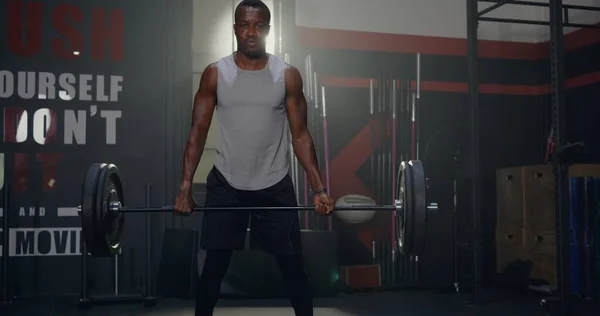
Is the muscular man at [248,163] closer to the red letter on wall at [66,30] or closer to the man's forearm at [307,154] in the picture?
the man's forearm at [307,154]

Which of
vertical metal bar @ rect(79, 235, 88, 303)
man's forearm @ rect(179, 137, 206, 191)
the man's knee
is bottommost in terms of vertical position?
vertical metal bar @ rect(79, 235, 88, 303)

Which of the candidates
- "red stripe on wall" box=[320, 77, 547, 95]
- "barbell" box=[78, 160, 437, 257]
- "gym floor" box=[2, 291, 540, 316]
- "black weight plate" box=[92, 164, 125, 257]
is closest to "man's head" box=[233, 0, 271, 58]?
"barbell" box=[78, 160, 437, 257]

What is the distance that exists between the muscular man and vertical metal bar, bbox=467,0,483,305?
77.0 inches

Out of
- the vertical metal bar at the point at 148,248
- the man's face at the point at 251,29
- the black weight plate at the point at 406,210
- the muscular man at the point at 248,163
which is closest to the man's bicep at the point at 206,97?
the muscular man at the point at 248,163

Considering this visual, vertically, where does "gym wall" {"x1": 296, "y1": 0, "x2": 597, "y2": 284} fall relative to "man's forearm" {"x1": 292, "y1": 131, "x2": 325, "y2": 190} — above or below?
above

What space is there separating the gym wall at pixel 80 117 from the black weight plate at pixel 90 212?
227 centimetres

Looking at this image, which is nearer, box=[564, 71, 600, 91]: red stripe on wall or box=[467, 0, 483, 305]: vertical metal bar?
box=[467, 0, 483, 305]: vertical metal bar

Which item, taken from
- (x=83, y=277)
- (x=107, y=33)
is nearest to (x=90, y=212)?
(x=83, y=277)

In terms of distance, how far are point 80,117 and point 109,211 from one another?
2.30m

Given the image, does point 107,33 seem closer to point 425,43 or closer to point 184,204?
point 425,43

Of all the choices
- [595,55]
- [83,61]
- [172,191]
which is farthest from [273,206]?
[595,55]

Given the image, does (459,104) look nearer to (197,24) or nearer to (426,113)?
(426,113)

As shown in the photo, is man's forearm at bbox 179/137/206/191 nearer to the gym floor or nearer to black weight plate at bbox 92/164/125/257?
black weight plate at bbox 92/164/125/257

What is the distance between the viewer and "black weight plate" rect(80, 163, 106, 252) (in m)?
2.47
